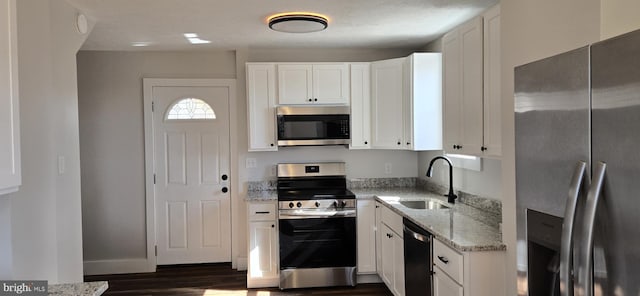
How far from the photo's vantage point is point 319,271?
12.3 feet

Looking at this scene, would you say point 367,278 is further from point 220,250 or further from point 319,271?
point 220,250

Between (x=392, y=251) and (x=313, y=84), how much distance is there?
1744 mm

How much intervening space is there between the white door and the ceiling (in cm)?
59

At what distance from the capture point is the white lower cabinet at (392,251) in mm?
3139

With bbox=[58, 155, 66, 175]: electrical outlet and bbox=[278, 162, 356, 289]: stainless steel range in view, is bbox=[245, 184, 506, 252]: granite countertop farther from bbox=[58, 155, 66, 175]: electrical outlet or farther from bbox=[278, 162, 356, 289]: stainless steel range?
bbox=[58, 155, 66, 175]: electrical outlet

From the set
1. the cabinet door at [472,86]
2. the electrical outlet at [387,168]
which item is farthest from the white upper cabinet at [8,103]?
the electrical outlet at [387,168]

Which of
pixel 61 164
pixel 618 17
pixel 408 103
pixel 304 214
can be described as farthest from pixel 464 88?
pixel 61 164

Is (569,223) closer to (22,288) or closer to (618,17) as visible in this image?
(618,17)

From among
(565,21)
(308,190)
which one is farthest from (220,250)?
(565,21)

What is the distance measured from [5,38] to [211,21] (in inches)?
74.6

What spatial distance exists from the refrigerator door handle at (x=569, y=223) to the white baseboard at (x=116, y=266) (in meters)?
4.23

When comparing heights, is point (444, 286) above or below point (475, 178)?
below

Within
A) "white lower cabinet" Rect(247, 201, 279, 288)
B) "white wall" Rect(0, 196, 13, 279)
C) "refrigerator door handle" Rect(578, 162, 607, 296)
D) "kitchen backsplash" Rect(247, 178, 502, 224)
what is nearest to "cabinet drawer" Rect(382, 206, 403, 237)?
"kitchen backsplash" Rect(247, 178, 502, 224)

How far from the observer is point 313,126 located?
398 cm
